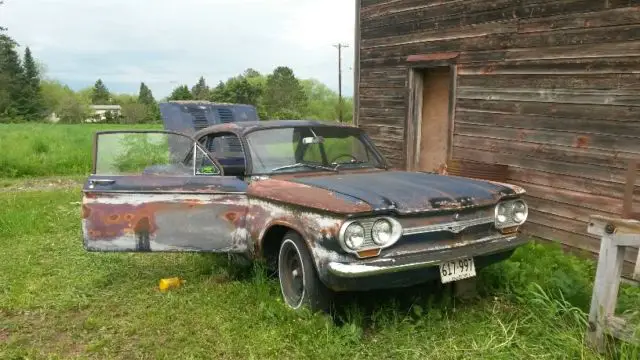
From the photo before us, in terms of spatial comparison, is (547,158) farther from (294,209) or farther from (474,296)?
(294,209)

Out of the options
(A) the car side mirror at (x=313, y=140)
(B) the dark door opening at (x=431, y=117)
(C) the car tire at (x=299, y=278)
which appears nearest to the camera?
(C) the car tire at (x=299, y=278)

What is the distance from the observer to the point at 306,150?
4.89 meters

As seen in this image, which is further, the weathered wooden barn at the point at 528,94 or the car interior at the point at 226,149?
the weathered wooden barn at the point at 528,94

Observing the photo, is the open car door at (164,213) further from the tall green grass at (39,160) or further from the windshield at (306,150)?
the tall green grass at (39,160)

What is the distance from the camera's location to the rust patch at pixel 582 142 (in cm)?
571

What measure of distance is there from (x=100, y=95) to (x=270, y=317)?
10172 centimetres

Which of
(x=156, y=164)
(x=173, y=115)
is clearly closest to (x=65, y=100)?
(x=173, y=115)

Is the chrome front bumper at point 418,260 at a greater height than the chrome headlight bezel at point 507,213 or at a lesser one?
lesser

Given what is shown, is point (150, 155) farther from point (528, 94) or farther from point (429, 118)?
point (429, 118)

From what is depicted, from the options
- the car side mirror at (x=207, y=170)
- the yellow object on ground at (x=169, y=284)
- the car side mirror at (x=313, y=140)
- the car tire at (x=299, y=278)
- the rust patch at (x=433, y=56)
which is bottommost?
the yellow object on ground at (x=169, y=284)

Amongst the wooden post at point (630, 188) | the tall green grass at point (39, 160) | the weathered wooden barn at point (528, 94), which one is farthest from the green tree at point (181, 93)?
the wooden post at point (630, 188)

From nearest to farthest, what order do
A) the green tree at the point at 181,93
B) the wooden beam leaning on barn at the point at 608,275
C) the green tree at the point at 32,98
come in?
the wooden beam leaning on barn at the point at 608,275
the green tree at the point at 32,98
the green tree at the point at 181,93

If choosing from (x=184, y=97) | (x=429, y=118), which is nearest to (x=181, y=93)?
(x=184, y=97)

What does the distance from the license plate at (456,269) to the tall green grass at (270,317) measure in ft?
1.31
